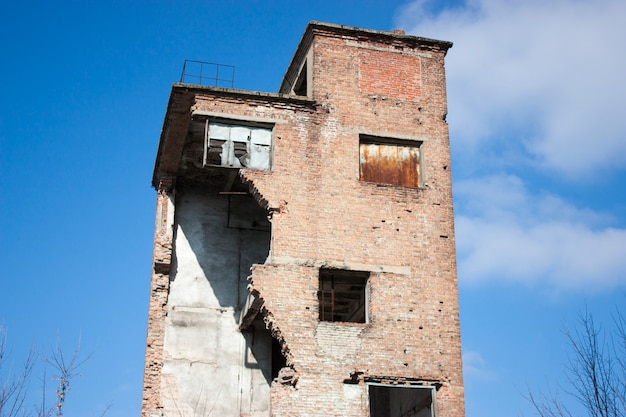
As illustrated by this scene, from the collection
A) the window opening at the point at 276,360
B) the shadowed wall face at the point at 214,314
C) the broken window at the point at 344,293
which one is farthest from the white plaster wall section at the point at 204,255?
the broken window at the point at 344,293

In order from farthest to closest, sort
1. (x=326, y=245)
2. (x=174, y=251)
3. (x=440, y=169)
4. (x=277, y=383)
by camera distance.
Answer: (x=174, y=251) < (x=440, y=169) < (x=326, y=245) < (x=277, y=383)

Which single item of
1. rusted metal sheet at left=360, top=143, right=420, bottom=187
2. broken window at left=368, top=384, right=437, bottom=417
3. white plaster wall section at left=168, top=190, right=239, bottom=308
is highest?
rusted metal sheet at left=360, top=143, right=420, bottom=187

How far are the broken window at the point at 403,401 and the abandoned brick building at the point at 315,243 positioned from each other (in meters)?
0.08

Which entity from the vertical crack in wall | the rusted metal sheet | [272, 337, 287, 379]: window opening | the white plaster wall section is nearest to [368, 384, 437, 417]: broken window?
the vertical crack in wall

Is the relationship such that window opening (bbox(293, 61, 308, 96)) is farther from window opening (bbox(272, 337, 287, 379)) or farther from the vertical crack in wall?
window opening (bbox(272, 337, 287, 379))

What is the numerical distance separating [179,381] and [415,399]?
18.8 ft

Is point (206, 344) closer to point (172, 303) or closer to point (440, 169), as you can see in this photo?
point (172, 303)

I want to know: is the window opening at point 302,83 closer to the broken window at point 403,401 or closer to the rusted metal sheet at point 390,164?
the rusted metal sheet at point 390,164

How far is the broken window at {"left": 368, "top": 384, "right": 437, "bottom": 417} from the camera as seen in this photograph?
19902mm

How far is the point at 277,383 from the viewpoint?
19.1 metres

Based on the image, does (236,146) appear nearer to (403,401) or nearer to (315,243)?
(315,243)

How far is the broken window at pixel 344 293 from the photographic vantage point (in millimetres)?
20484

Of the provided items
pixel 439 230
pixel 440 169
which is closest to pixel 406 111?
pixel 440 169

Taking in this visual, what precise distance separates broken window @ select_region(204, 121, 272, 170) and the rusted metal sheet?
238cm
